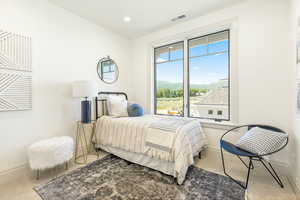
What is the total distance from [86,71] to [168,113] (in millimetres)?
2143

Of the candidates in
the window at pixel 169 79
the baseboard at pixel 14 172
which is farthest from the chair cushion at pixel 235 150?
the baseboard at pixel 14 172

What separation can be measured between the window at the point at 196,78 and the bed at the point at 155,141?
77 cm

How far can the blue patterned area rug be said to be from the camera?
162 centimetres

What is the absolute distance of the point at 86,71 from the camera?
2936 mm

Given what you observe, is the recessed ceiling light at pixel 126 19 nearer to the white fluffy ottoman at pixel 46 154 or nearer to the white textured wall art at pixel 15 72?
the white textured wall art at pixel 15 72

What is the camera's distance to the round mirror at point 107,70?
322cm

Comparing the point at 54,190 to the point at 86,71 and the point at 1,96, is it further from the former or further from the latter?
the point at 86,71

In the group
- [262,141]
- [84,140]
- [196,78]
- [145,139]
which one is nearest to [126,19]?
[196,78]

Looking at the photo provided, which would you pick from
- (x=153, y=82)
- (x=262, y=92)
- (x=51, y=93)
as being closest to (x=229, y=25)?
(x=262, y=92)

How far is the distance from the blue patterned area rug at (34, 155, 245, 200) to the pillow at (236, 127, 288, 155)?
0.52 meters

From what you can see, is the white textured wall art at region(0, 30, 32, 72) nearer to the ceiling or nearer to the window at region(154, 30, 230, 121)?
the ceiling

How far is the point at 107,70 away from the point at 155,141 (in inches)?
85.5

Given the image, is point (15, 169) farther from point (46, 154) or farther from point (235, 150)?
point (235, 150)

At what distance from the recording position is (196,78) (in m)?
→ 3.15
